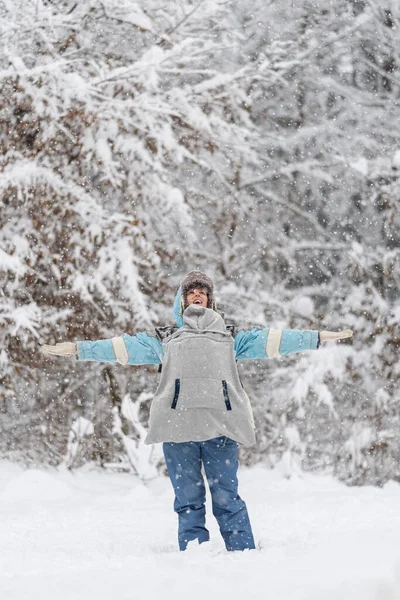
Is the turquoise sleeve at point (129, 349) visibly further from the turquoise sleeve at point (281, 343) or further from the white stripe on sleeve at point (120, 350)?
the turquoise sleeve at point (281, 343)

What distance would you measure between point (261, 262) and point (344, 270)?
2.70ft

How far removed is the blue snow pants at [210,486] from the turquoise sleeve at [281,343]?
0.45 m

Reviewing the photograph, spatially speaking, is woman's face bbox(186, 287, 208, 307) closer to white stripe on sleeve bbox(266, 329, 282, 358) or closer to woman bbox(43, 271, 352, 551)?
woman bbox(43, 271, 352, 551)

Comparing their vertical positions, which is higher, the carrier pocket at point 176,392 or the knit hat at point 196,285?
the knit hat at point 196,285

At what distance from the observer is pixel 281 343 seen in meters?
3.89

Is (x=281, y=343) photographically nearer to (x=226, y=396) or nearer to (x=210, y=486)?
(x=226, y=396)

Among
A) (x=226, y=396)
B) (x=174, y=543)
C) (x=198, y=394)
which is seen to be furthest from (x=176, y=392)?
(x=174, y=543)

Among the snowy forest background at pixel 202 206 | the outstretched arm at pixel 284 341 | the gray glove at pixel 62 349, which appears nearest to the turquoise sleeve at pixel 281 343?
the outstretched arm at pixel 284 341

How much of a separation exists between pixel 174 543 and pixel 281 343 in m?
1.45

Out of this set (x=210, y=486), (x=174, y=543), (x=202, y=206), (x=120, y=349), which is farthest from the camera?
(x=202, y=206)

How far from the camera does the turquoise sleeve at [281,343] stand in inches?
153

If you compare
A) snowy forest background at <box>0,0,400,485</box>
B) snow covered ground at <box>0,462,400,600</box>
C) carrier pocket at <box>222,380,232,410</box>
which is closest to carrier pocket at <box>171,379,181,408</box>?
carrier pocket at <box>222,380,232,410</box>

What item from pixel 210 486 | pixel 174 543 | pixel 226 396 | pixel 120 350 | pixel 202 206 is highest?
pixel 202 206

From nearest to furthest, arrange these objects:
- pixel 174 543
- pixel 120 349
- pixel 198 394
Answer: pixel 198 394
pixel 120 349
pixel 174 543
